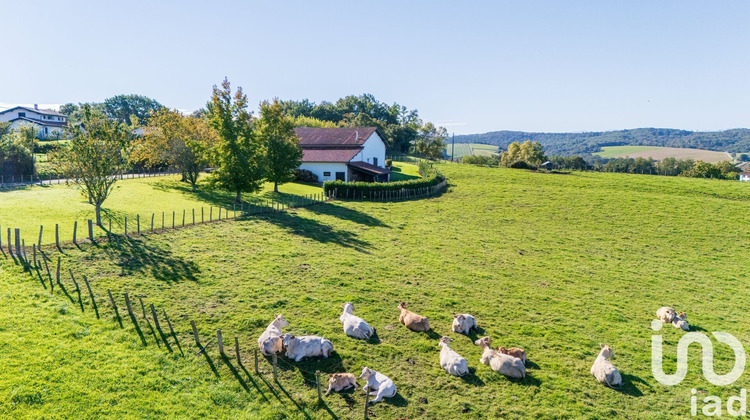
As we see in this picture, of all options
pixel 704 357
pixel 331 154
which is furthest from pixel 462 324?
pixel 331 154

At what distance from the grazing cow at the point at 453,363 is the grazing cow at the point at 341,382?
2.81 metres

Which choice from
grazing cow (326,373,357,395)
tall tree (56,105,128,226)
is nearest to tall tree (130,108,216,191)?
tall tree (56,105,128,226)

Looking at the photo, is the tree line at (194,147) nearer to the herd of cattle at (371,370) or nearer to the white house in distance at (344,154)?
the white house in distance at (344,154)

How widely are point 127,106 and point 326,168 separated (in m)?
126

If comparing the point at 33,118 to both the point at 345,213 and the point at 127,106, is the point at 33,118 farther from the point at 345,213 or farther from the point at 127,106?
the point at 345,213

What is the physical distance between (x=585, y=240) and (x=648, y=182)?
3140 cm

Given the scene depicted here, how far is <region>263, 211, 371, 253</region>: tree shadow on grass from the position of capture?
86.5ft

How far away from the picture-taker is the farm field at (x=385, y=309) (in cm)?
1075

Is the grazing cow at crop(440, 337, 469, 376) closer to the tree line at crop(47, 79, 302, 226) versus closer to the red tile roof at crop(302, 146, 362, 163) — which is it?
the tree line at crop(47, 79, 302, 226)

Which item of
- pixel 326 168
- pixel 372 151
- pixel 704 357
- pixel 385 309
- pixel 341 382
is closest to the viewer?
pixel 341 382

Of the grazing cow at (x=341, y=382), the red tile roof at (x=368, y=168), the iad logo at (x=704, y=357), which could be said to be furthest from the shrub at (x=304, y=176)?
the grazing cow at (x=341, y=382)

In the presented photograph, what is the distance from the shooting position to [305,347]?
12461 mm

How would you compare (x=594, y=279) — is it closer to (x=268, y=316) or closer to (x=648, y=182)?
(x=268, y=316)

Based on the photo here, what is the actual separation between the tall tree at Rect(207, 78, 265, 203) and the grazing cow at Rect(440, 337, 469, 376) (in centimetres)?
2793
